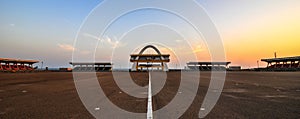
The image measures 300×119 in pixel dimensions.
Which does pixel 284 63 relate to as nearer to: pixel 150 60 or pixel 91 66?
pixel 150 60

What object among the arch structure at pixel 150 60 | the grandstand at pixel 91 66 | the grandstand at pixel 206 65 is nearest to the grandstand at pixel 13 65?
the grandstand at pixel 91 66

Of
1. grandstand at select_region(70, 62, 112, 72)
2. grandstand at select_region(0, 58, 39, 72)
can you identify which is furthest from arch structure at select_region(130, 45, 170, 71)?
grandstand at select_region(0, 58, 39, 72)

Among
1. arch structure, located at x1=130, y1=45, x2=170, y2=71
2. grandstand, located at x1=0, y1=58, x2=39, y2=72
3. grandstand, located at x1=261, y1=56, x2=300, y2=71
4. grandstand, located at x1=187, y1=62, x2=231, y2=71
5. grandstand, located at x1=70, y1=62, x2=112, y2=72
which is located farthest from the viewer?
grandstand, located at x1=187, y1=62, x2=231, y2=71

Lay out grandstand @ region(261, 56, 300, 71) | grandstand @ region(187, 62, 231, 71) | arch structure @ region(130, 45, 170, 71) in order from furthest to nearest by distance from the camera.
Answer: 1. grandstand @ region(187, 62, 231, 71)
2. arch structure @ region(130, 45, 170, 71)
3. grandstand @ region(261, 56, 300, 71)

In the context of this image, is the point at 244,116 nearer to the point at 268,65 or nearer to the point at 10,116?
the point at 10,116

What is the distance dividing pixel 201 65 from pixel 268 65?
30.0m

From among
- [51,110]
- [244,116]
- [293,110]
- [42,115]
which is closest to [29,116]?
[42,115]

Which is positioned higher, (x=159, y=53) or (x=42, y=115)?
(x=159, y=53)

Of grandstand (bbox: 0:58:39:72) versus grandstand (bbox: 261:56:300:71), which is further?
grandstand (bbox: 261:56:300:71)

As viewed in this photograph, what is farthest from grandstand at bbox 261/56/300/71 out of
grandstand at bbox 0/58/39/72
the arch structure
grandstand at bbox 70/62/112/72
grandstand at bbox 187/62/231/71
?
grandstand at bbox 0/58/39/72

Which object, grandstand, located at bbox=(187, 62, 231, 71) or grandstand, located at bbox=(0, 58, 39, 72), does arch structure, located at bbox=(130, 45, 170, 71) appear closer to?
grandstand, located at bbox=(187, 62, 231, 71)

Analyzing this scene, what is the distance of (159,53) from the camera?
3708 inches

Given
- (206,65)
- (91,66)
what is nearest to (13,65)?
(91,66)

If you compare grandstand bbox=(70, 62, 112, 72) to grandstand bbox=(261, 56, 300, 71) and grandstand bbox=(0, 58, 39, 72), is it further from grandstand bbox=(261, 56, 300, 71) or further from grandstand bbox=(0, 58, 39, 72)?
grandstand bbox=(261, 56, 300, 71)
